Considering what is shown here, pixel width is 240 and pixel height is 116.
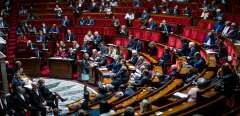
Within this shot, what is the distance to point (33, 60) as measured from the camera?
14562 millimetres

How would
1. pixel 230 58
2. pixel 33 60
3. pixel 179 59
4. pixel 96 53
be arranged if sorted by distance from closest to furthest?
1. pixel 230 58
2. pixel 179 59
3. pixel 96 53
4. pixel 33 60

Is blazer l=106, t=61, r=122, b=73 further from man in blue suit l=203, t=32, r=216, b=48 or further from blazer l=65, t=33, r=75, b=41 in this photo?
blazer l=65, t=33, r=75, b=41

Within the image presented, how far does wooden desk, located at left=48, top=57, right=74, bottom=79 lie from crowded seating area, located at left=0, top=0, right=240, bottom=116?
35 millimetres

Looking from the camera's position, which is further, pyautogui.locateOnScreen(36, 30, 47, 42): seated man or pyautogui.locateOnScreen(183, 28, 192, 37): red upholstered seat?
pyautogui.locateOnScreen(36, 30, 47, 42): seated man

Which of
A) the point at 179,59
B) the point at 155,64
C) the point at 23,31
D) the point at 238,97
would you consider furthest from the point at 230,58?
the point at 23,31

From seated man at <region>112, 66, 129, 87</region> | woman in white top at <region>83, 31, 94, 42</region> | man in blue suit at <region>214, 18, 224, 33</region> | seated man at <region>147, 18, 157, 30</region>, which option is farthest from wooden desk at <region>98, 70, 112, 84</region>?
man in blue suit at <region>214, 18, 224, 33</region>

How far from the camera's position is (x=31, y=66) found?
1462 centimetres

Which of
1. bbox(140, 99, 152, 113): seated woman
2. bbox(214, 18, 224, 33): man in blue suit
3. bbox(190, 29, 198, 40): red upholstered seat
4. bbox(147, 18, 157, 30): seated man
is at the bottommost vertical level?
bbox(140, 99, 152, 113): seated woman

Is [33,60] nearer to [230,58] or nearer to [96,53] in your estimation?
[96,53]

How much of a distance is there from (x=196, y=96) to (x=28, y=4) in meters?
13.0

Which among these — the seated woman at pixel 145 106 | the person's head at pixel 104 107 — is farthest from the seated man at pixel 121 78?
the seated woman at pixel 145 106

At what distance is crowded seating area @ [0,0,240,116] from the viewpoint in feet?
25.1

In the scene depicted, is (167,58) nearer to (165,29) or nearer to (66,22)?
(165,29)

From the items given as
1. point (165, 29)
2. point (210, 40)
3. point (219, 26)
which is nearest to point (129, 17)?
point (165, 29)
